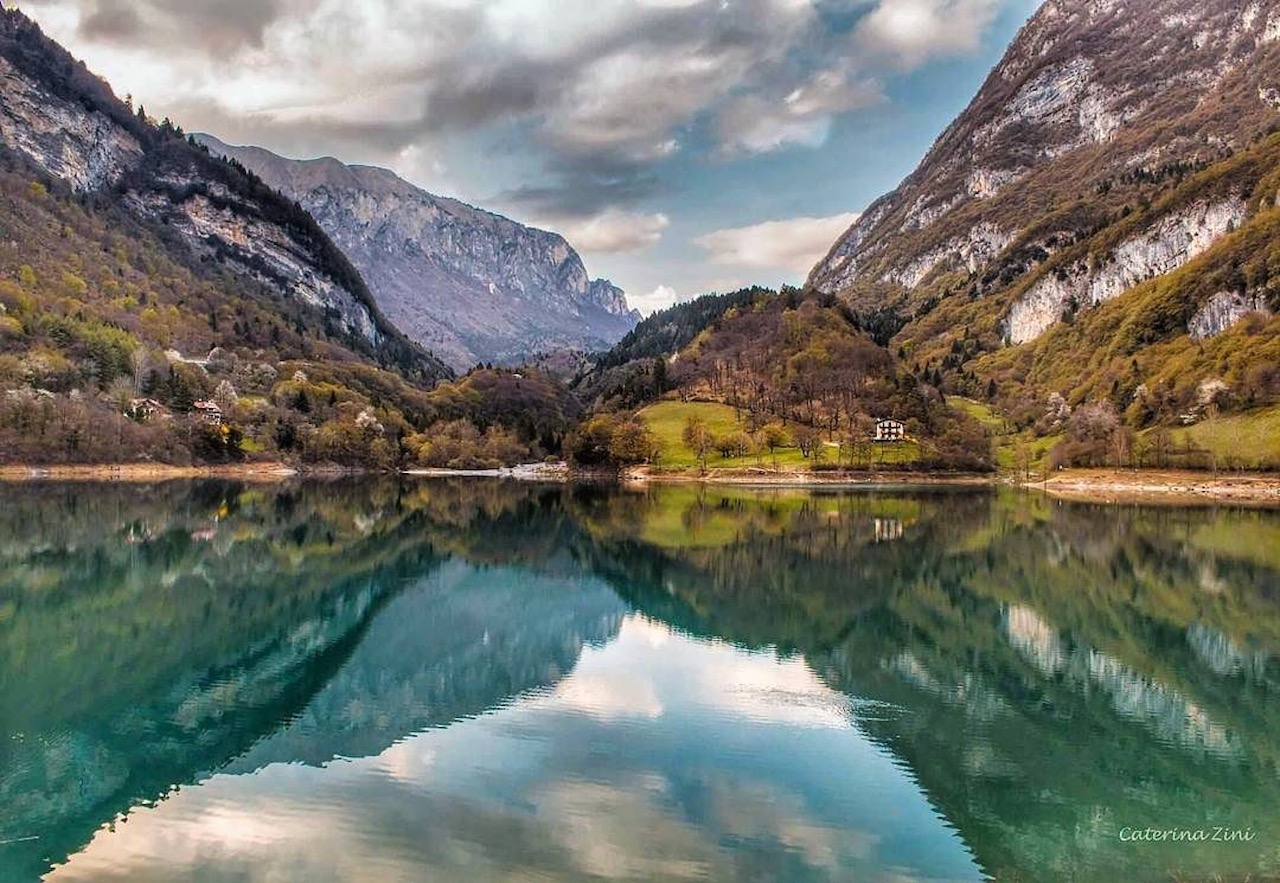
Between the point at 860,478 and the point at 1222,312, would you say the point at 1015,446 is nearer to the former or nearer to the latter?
the point at 860,478

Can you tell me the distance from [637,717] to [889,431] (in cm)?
12954

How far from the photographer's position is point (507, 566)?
2000 inches

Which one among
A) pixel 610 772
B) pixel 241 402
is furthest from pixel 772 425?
pixel 610 772

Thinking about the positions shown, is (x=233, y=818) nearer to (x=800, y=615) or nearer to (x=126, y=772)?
(x=126, y=772)

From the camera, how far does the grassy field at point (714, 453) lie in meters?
137

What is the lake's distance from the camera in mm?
13750

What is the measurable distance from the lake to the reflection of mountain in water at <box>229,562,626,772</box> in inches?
7.0

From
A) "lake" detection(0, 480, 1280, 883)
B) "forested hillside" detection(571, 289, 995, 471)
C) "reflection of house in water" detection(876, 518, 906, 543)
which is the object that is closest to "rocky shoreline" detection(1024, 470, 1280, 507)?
"forested hillside" detection(571, 289, 995, 471)

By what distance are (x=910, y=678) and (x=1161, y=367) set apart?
547 feet

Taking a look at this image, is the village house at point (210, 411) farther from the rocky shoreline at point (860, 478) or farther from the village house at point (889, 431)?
the village house at point (889, 431)

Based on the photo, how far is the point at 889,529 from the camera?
67.7 metres

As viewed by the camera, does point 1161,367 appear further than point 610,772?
Yes

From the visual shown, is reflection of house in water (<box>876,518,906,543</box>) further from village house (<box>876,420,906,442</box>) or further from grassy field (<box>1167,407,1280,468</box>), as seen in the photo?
grassy field (<box>1167,407,1280,468</box>)

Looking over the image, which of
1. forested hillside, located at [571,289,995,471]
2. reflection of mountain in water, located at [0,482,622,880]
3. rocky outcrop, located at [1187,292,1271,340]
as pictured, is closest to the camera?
reflection of mountain in water, located at [0,482,622,880]
